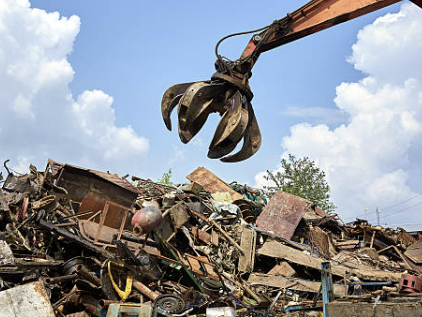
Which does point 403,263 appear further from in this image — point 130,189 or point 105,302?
point 105,302

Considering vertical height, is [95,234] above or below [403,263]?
below

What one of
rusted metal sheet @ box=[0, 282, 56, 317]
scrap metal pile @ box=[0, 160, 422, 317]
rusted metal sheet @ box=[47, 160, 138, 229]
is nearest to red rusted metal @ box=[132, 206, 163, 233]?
scrap metal pile @ box=[0, 160, 422, 317]

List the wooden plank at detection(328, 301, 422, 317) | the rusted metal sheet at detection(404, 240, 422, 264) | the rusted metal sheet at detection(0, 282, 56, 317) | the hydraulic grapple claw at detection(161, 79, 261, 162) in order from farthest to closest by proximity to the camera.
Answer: the rusted metal sheet at detection(404, 240, 422, 264) → the rusted metal sheet at detection(0, 282, 56, 317) → the wooden plank at detection(328, 301, 422, 317) → the hydraulic grapple claw at detection(161, 79, 261, 162)

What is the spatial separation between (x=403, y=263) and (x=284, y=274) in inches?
194

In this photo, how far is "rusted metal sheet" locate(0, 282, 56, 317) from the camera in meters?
6.07

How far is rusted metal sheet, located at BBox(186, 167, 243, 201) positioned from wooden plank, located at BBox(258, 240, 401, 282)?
118 inches

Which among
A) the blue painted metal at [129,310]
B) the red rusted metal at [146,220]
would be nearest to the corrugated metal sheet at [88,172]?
the red rusted metal at [146,220]

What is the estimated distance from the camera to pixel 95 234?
9070 millimetres

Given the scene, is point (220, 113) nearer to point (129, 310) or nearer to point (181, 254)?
point (129, 310)

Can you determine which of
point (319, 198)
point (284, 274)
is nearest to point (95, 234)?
point (284, 274)

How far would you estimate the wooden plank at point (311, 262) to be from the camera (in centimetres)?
1100

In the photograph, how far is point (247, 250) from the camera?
37.7ft

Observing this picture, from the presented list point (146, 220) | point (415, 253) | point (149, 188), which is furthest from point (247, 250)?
point (415, 253)

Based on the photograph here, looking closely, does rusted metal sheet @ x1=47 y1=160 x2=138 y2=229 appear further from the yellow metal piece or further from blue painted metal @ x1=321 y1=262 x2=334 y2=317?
blue painted metal @ x1=321 y1=262 x2=334 y2=317
